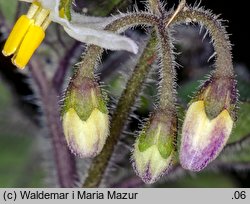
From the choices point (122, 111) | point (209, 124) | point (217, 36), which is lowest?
point (122, 111)

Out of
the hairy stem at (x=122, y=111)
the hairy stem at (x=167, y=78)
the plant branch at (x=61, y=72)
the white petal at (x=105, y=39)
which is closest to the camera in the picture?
the white petal at (x=105, y=39)

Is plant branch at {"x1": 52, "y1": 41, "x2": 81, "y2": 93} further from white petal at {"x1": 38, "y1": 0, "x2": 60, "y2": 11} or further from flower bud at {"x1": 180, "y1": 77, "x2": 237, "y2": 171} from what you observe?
flower bud at {"x1": 180, "y1": 77, "x2": 237, "y2": 171}

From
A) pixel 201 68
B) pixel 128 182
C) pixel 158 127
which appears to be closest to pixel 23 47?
pixel 158 127

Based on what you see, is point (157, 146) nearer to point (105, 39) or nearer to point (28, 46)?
point (105, 39)

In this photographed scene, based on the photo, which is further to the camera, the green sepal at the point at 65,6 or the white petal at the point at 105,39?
the green sepal at the point at 65,6

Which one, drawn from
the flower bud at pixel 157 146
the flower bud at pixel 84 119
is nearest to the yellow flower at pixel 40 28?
the flower bud at pixel 84 119

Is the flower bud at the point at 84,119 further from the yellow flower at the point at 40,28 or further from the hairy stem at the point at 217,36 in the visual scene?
the hairy stem at the point at 217,36

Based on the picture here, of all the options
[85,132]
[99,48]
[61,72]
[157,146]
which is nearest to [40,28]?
[99,48]

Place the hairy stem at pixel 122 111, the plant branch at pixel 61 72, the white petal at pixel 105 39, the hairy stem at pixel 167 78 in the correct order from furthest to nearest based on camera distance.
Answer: the plant branch at pixel 61 72
the hairy stem at pixel 122 111
the hairy stem at pixel 167 78
the white petal at pixel 105 39
